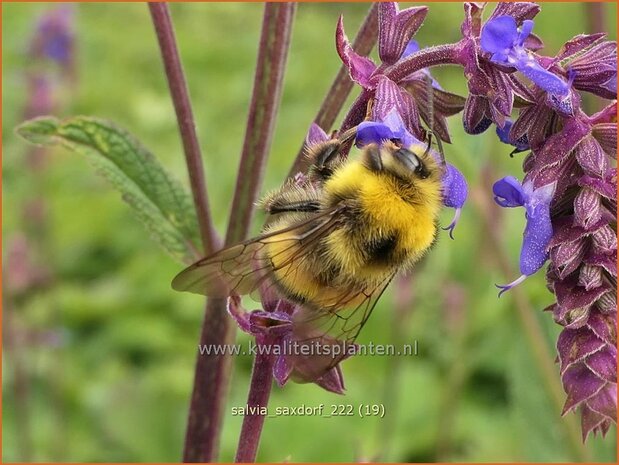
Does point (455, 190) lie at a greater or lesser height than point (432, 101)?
lesser

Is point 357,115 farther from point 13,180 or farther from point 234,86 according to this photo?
point 234,86

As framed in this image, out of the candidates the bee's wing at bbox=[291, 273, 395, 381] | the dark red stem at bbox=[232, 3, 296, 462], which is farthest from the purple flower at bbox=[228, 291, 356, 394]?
the dark red stem at bbox=[232, 3, 296, 462]

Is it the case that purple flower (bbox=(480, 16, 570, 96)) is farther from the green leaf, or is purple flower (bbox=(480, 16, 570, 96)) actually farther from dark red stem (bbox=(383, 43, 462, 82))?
the green leaf

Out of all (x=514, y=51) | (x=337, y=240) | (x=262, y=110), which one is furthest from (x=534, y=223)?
(x=262, y=110)

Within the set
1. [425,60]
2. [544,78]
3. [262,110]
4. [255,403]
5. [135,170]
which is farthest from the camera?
[135,170]

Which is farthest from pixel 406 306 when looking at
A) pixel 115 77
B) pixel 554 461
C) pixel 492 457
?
pixel 115 77

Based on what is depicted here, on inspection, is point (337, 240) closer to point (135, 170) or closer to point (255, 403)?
point (255, 403)
